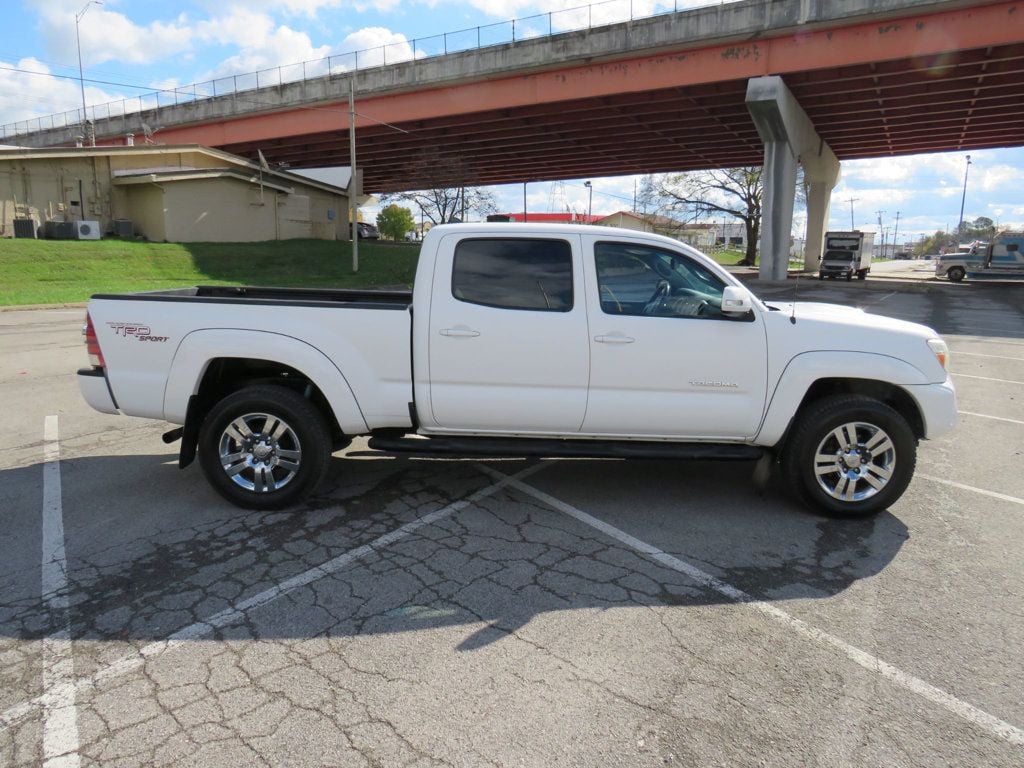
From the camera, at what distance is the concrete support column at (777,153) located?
2927cm

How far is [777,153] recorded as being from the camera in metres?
34.4

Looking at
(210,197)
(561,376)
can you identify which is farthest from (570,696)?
(210,197)

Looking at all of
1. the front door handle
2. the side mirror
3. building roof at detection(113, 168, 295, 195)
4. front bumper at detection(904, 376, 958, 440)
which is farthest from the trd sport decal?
building roof at detection(113, 168, 295, 195)

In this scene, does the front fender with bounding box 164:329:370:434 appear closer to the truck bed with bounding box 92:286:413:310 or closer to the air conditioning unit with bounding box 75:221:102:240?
the truck bed with bounding box 92:286:413:310

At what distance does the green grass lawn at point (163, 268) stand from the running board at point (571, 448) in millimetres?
21100

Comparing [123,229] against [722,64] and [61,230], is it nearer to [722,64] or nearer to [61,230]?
[61,230]

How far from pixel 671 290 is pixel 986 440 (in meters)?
4.49

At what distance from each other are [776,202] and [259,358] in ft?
115

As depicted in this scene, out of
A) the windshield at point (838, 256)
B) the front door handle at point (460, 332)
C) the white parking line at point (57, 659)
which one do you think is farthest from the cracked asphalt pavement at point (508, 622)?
the windshield at point (838, 256)

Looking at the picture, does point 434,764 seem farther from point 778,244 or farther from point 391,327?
point 778,244

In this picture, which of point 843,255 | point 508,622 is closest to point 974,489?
point 508,622

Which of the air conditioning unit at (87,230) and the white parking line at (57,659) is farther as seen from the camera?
the air conditioning unit at (87,230)

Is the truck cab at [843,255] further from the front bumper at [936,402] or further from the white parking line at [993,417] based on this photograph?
the front bumper at [936,402]

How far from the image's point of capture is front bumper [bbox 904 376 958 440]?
15.4 ft
